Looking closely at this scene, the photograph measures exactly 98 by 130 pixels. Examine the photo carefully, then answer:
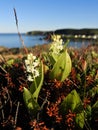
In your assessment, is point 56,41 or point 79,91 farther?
point 56,41

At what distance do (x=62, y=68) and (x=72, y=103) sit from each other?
0.41 m

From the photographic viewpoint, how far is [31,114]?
266 cm

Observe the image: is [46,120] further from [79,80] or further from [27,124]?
[79,80]

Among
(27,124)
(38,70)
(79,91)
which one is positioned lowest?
(27,124)

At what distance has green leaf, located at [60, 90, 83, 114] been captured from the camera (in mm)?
2535

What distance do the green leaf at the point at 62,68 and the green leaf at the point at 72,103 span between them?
12.9 inches

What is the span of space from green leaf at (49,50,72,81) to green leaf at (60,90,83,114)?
33 centimetres

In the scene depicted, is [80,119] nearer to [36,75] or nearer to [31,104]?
[31,104]

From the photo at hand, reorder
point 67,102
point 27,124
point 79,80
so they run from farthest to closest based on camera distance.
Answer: point 79,80, point 27,124, point 67,102

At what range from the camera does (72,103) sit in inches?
102

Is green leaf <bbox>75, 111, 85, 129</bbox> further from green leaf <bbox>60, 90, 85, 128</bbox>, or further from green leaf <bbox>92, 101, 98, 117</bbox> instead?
green leaf <bbox>92, 101, 98, 117</bbox>

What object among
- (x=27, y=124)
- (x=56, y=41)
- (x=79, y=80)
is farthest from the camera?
(x=56, y=41)

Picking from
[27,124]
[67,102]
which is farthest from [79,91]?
[27,124]

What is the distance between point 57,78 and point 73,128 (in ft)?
1.61
